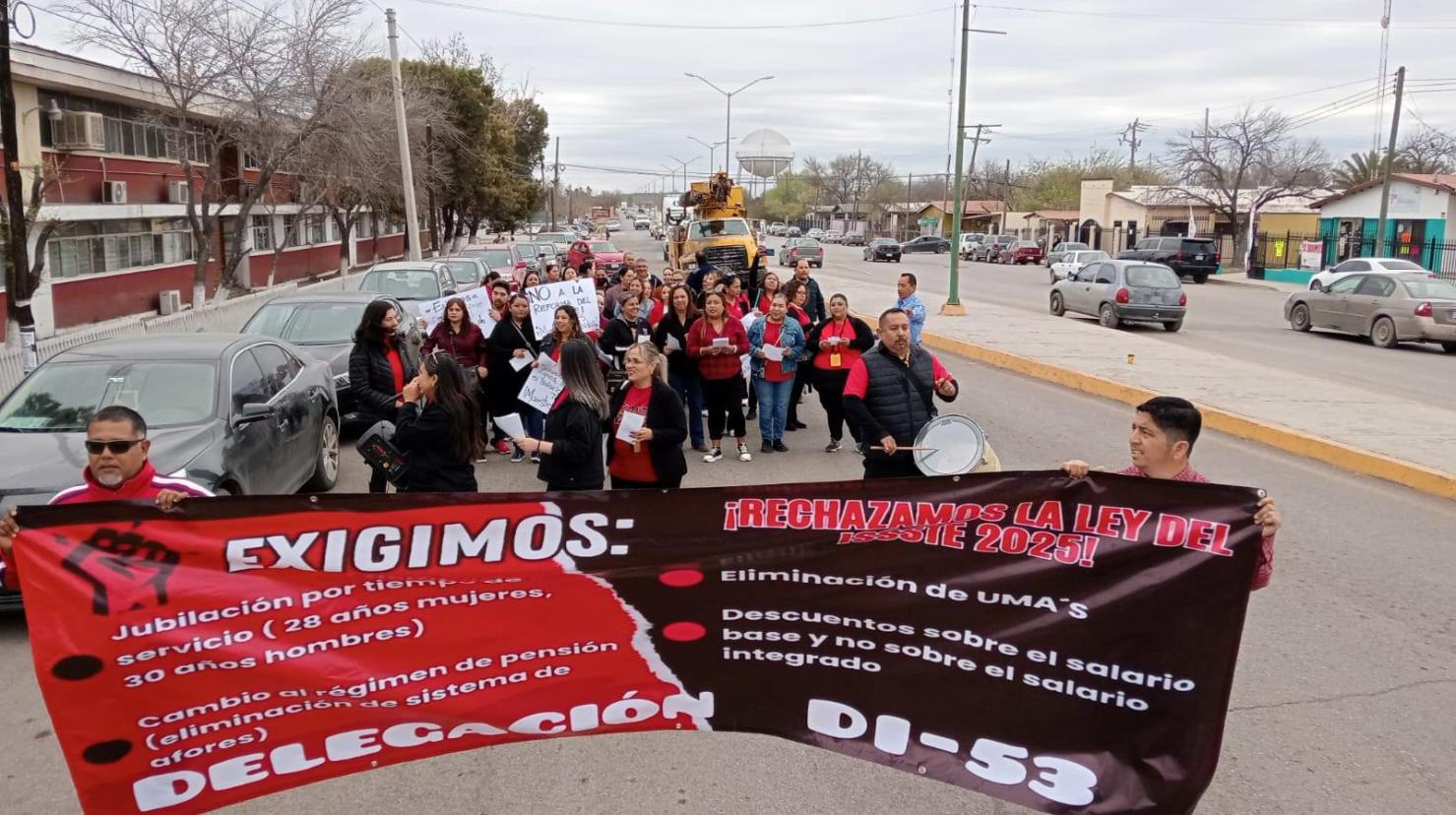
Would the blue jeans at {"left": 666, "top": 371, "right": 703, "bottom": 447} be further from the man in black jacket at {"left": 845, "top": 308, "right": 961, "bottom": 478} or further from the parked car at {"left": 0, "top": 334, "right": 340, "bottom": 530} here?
the man in black jacket at {"left": 845, "top": 308, "right": 961, "bottom": 478}

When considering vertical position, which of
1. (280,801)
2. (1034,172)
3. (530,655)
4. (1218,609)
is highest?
(1034,172)

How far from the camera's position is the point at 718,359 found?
33.4ft

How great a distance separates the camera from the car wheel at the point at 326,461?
9.20 meters

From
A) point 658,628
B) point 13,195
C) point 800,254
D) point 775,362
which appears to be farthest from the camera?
point 800,254

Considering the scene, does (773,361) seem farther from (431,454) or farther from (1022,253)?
(1022,253)

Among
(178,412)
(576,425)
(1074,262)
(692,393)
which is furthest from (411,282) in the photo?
(1074,262)

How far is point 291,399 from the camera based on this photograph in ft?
28.2

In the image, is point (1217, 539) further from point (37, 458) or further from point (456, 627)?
point (37, 458)

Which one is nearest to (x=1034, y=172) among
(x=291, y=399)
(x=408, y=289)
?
(x=408, y=289)

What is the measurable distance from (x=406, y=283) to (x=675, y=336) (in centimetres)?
843

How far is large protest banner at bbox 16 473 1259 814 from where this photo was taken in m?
3.66

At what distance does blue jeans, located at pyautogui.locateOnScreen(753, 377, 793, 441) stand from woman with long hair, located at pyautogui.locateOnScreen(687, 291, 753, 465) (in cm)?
39

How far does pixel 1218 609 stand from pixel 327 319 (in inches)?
441

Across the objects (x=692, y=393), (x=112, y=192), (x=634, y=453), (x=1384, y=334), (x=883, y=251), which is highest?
(x=112, y=192)
